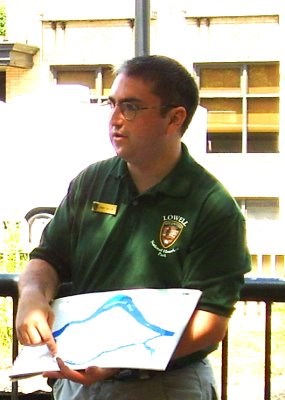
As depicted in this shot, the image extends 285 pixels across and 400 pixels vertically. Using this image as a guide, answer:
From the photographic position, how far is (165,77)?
5.88ft

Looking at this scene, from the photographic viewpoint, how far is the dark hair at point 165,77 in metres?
1.79

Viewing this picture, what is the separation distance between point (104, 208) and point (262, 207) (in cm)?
1580

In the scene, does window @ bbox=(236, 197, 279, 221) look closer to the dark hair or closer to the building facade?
the building facade

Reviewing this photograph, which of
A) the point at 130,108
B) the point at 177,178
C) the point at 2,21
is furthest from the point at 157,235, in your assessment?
the point at 2,21

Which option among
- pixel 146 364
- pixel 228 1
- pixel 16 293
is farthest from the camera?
pixel 228 1

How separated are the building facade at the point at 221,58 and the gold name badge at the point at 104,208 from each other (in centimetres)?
1480

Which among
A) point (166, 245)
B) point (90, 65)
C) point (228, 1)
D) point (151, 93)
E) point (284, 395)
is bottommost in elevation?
point (284, 395)

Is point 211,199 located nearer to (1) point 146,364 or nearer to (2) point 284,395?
(1) point 146,364

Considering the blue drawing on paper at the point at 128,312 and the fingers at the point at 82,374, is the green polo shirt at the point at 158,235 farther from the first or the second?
the fingers at the point at 82,374

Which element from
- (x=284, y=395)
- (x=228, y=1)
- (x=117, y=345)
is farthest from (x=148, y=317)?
(x=228, y=1)

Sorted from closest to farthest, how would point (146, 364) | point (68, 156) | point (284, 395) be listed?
point (146, 364), point (284, 395), point (68, 156)

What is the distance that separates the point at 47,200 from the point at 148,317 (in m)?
14.2

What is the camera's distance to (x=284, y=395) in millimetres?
4367

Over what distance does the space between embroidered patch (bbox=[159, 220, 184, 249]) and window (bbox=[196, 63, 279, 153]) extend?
15.5m
